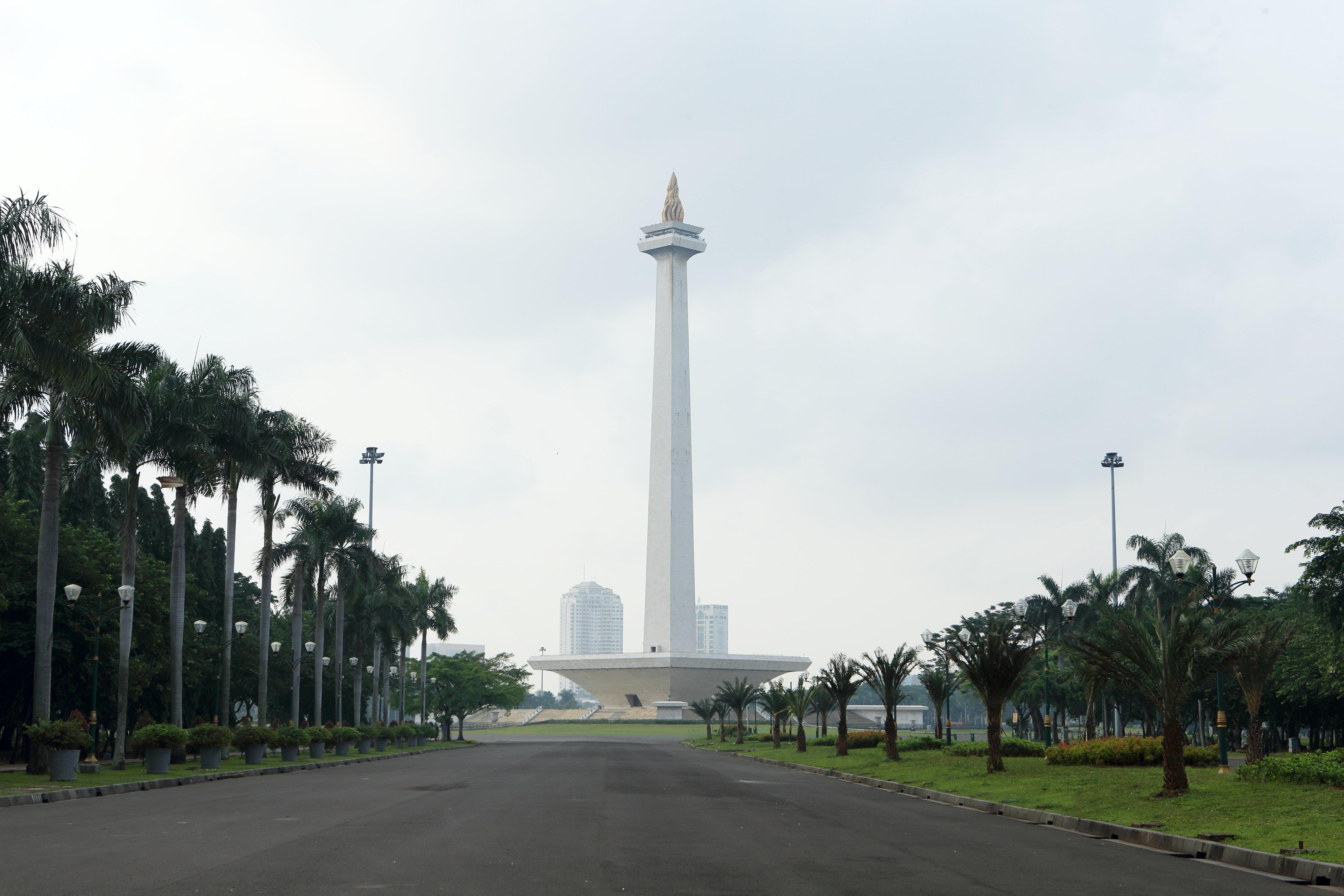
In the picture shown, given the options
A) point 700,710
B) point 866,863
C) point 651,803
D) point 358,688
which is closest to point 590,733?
point 700,710

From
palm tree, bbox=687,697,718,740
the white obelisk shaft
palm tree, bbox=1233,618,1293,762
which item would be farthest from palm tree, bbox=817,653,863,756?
the white obelisk shaft

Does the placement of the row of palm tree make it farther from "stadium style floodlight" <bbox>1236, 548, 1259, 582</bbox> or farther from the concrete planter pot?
"stadium style floodlight" <bbox>1236, 548, 1259, 582</bbox>

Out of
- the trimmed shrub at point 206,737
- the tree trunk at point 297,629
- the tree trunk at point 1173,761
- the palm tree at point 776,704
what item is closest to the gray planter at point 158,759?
the trimmed shrub at point 206,737

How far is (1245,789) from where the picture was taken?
21609mm

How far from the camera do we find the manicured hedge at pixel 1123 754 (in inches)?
1234

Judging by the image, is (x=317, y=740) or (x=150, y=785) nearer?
(x=150, y=785)

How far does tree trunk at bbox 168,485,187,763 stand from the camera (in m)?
39.5

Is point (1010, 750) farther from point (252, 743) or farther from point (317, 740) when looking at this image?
point (317, 740)

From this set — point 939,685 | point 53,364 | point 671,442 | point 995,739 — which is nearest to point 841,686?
point 939,685

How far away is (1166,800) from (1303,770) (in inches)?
98.4


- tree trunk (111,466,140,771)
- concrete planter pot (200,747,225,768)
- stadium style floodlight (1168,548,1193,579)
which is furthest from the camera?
concrete planter pot (200,747,225,768)

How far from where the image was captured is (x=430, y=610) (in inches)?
3438

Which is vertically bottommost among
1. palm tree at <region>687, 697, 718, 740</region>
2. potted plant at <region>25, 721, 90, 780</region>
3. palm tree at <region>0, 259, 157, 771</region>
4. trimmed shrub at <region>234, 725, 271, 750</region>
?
palm tree at <region>687, 697, 718, 740</region>

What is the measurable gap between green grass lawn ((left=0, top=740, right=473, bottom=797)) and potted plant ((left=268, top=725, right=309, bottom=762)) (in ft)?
1.16
